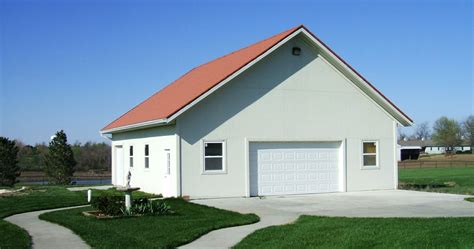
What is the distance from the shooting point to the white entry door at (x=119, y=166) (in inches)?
1135

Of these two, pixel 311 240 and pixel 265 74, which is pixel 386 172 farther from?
pixel 311 240

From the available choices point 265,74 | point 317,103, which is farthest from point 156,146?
point 317,103

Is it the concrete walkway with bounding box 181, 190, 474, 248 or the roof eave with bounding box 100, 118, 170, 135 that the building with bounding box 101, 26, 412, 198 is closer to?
the roof eave with bounding box 100, 118, 170, 135

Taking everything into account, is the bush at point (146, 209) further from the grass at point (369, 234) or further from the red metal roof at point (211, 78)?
the red metal roof at point (211, 78)

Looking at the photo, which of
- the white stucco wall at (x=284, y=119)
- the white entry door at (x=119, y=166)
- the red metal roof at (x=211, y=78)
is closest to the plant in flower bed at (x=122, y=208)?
the white stucco wall at (x=284, y=119)

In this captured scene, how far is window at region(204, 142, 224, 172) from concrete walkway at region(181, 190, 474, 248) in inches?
50.9

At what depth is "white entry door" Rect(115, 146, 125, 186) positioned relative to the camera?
28.8 m

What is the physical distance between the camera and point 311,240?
11039 millimetres

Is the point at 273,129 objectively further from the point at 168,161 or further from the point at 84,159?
the point at 84,159

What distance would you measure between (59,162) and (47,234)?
27.3 metres

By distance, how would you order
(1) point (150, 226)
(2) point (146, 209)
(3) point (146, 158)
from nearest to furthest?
(1) point (150, 226)
(2) point (146, 209)
(3) point (146, 158)

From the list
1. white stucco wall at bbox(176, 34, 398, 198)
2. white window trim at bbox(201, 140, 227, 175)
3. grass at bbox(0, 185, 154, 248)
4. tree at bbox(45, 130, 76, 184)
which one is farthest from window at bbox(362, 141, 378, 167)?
tree at bbox(45, 130, 76, 184)

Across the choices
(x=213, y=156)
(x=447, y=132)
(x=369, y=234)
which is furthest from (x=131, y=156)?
(x=447, y=132)

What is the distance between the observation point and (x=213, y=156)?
68.4 ft
